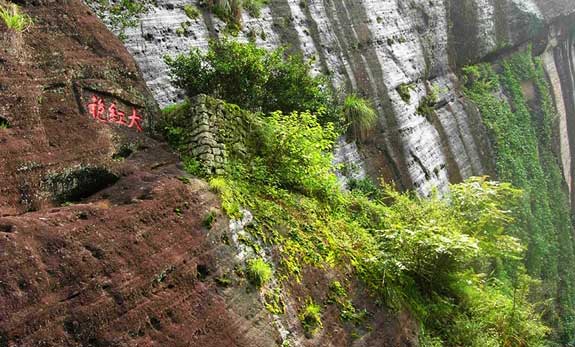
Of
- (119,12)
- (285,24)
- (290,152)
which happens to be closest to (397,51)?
(285,24)

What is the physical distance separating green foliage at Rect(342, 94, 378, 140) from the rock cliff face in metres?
0.53

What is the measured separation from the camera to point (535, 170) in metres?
15.7

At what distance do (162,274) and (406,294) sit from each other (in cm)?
364

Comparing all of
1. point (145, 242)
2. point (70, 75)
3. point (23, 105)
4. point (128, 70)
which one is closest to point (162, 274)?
point (145, 242)

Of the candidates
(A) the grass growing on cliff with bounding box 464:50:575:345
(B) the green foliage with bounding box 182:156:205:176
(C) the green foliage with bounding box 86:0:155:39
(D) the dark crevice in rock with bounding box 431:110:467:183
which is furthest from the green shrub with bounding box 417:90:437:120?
(B) the green foliage with bounding box 182:156:205:176

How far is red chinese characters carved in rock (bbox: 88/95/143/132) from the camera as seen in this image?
5.27 metres

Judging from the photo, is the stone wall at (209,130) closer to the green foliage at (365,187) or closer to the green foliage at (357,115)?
the green foliage at (365,187)

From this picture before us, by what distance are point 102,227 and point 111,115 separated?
6.06 ft

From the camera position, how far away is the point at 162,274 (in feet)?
13.7

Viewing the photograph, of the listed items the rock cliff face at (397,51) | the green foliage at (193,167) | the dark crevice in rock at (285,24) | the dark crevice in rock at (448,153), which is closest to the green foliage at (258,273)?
the green foliage at (193,167)

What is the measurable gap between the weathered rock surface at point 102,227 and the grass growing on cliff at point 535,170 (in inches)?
396

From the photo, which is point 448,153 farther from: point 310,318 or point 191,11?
point 310,318

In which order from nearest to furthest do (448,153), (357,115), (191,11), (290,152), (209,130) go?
1. (209,130)
2. (290,152)
3. (191,11)
4. (357,115)
5. (448,153)

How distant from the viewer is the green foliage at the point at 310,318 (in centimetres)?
500
